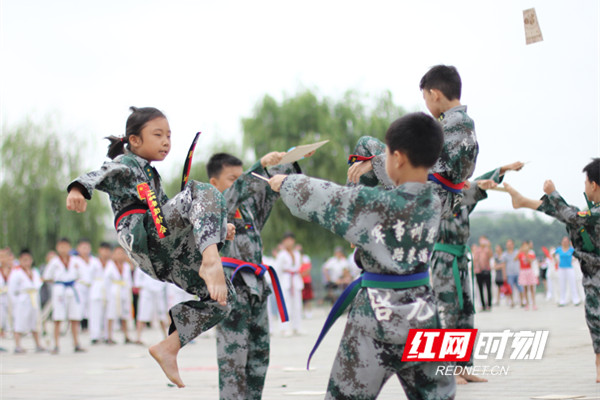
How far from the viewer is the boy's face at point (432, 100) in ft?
16.4

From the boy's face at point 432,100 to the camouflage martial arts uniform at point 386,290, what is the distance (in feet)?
5.76

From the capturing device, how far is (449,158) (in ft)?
15.1

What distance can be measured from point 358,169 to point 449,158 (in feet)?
2.27

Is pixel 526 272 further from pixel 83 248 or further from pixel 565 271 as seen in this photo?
pixel 83 248

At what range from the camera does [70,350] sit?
48.2ft

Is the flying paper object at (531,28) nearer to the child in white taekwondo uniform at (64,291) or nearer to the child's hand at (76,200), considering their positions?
the child's hand at (76,200)

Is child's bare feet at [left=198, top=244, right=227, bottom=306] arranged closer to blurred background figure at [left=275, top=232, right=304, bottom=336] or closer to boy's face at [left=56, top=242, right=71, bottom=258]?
boy's face at [left=56, top=242, right=71, bottom=258]

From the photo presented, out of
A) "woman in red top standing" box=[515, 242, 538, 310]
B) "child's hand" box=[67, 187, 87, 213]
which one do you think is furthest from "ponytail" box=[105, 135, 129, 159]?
"woman in red top standing" box=[515, 242, 538, 310]

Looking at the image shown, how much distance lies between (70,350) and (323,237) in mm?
18686

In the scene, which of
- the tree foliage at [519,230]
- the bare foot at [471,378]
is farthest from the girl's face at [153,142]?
the tree foliage at [519,230]

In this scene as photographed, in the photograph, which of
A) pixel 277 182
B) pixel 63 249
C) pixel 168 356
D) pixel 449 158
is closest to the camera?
pixel 277 182

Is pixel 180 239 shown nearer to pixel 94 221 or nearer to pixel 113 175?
pixel 113 175

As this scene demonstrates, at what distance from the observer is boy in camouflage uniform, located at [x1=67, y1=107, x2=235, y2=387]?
416 cm

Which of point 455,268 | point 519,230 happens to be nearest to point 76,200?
point 455,268
